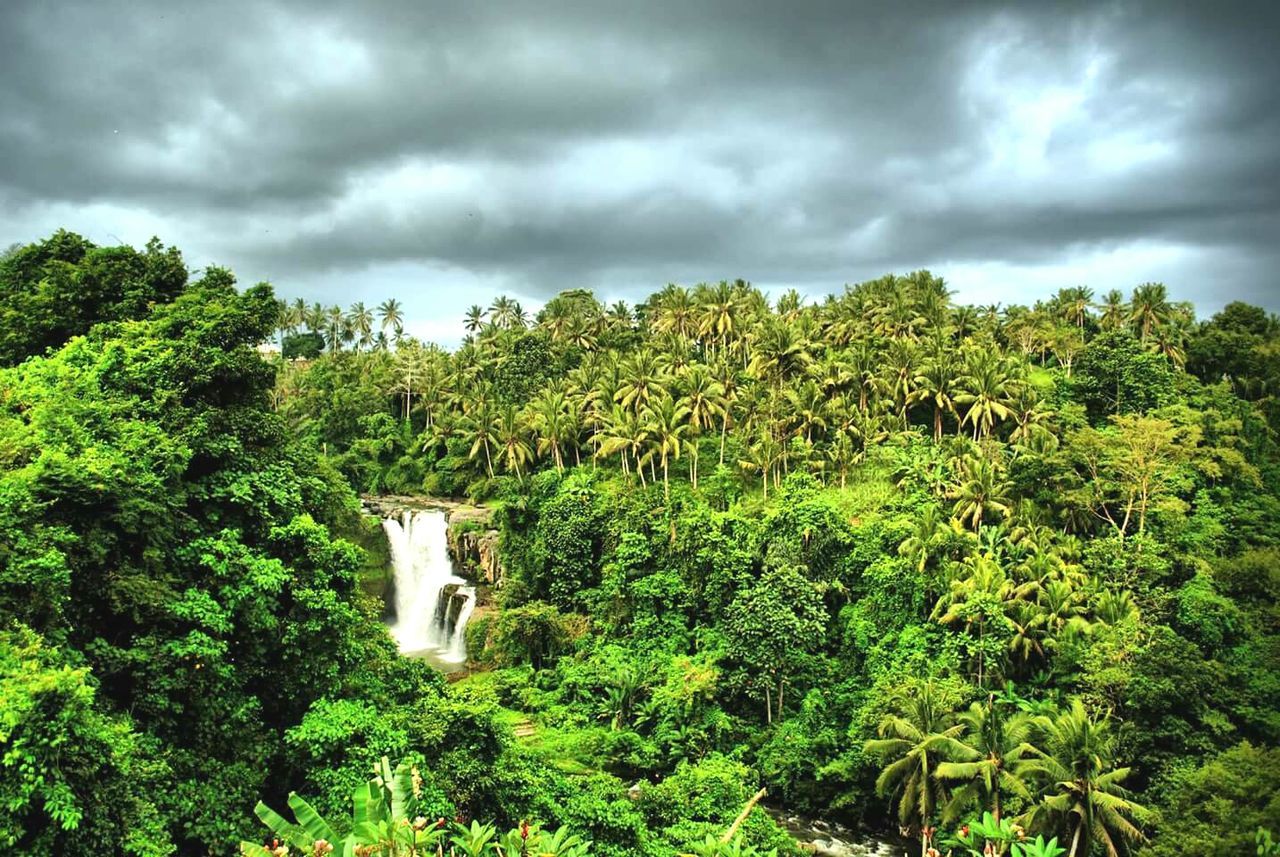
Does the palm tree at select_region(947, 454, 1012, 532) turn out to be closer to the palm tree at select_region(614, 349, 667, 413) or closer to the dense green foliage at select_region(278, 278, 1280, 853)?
the dense green foliage at select_region(278, 278, 1280, 853)

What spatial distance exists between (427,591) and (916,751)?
31130mm

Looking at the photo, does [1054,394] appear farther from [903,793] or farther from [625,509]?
[903,793]

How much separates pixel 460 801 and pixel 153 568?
8613mm

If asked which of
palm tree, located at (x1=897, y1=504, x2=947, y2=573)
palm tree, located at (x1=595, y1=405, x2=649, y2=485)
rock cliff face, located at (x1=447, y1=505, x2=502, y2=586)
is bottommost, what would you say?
rock cliff face, located at (x1=447, y1=505, x2=502, y2=586)

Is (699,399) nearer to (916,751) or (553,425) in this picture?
(553,425)

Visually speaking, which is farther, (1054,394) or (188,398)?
(1054,394)

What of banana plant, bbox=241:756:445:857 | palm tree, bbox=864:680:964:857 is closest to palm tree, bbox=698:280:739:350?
palm tree, bbox=864:680:964:857

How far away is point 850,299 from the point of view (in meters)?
59.7

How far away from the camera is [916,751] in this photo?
23.6 m

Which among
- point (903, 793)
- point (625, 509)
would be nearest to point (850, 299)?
point (625, 509)

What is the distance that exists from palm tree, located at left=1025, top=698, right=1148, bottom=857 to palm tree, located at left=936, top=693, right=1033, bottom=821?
576 mm

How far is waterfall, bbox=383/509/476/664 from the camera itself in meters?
41.8

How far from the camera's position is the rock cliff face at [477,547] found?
46.1 meters

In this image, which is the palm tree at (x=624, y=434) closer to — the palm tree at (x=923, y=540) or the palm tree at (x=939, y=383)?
the palm tree at (x=923, y=540)
